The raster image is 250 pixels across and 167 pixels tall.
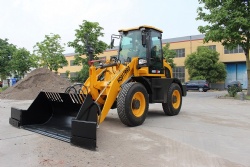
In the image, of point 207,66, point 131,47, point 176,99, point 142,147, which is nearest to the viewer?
point 142,147

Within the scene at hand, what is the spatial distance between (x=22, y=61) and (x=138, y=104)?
31869 millimetres

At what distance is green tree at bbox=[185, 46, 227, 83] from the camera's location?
1313 inches

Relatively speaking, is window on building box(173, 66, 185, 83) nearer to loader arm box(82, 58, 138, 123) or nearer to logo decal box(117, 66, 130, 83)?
loader arm box(82, 58, 138, 123)

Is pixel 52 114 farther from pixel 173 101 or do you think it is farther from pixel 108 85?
pixel 173 101

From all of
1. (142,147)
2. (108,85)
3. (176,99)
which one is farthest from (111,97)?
(176,99)

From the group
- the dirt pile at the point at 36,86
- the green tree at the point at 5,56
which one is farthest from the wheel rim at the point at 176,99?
the green tree at the point at 5,56

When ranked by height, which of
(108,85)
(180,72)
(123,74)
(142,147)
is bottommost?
(142,147)

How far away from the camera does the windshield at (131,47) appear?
8901 millimetres

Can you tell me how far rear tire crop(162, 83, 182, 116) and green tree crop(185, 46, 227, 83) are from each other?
949 inches

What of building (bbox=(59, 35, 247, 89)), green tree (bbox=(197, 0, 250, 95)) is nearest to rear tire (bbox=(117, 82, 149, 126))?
green tree (bbox=(197, 0, 250, 95))

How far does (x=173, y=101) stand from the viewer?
1020 cm

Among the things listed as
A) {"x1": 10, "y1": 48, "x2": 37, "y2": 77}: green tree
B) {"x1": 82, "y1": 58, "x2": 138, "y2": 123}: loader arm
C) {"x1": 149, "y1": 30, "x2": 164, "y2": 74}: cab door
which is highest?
{"x1": 10, "y1": 48, "x2": 37, "y2": 77}: green tree

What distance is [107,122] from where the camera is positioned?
8562mm

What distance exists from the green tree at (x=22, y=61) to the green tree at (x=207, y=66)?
67.9 ft
